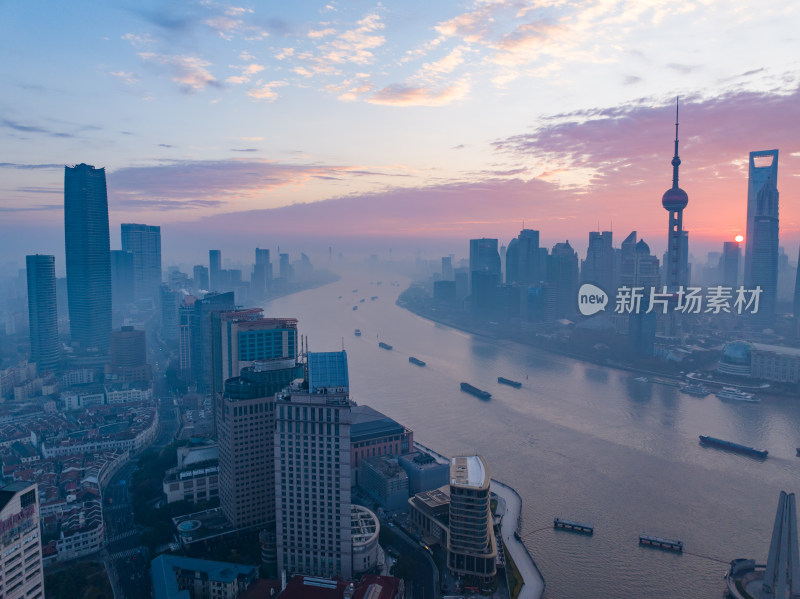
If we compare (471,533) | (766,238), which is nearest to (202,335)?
(471,533)

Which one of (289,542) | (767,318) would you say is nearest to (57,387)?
(289,542)

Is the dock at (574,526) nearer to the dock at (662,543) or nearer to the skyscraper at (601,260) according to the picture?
the dock at (662,543)

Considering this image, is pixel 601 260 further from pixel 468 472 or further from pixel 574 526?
pixel 468 472

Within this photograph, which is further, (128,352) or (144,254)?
(144,254)

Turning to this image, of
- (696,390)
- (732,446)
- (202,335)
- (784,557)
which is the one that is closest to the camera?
(784,557)

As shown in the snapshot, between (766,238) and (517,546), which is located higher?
(766,238)

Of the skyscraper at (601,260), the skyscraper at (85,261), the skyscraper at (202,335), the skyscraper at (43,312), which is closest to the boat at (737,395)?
the skyscraper at (202,335)
